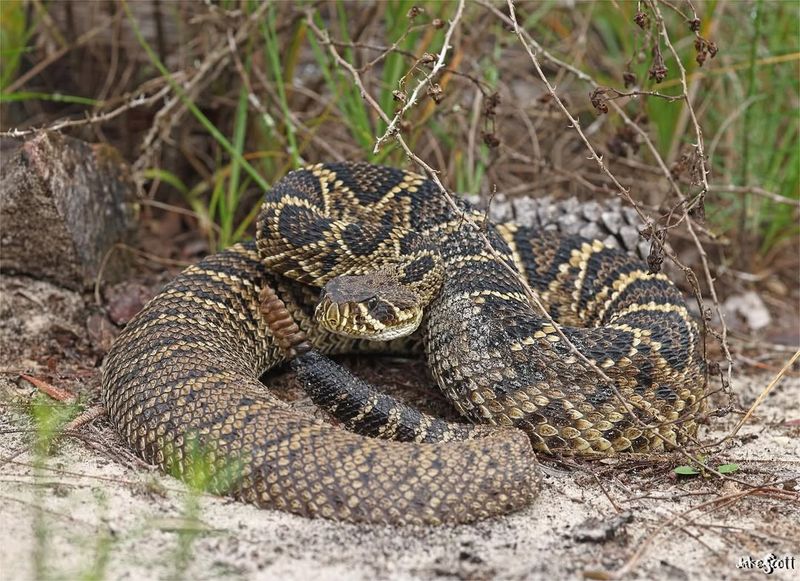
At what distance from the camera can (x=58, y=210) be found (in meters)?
5.84

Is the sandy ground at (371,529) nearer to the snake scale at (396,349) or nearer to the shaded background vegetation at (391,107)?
the snake scale at (396,349)

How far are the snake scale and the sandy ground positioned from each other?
0.13 meters

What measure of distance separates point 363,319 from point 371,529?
1.30 m

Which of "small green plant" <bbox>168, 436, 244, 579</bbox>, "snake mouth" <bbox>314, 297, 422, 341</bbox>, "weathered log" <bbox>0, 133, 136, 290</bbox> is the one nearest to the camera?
"small green plant" <bbox>168, 436, 244, 579</bbox>

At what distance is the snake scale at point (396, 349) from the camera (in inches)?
150

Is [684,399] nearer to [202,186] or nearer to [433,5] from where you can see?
[433,5]

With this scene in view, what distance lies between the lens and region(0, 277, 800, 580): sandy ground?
3.29 meters

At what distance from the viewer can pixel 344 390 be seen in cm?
453

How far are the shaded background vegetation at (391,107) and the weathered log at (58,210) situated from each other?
77 centimetres

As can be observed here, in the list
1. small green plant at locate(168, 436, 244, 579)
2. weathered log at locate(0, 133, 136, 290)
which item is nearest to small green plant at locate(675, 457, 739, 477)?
small green plant at locate(168, 436, 244, 579)

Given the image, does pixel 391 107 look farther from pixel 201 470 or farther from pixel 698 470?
pixel 201 470

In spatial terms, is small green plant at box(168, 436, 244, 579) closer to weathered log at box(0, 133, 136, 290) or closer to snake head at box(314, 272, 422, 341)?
snake head at box(314, 272, 422, 341)

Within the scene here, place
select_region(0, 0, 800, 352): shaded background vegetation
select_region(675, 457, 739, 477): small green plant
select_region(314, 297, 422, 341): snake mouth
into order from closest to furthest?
select_region(675, 457, 739, 477): small green plant < select_region(314, 297, 422, 341): snake mouth < select_region(0, 0, 800, 352): shaded background vegetation

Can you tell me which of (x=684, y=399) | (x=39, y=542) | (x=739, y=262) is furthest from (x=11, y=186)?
(x=739, y=262)
